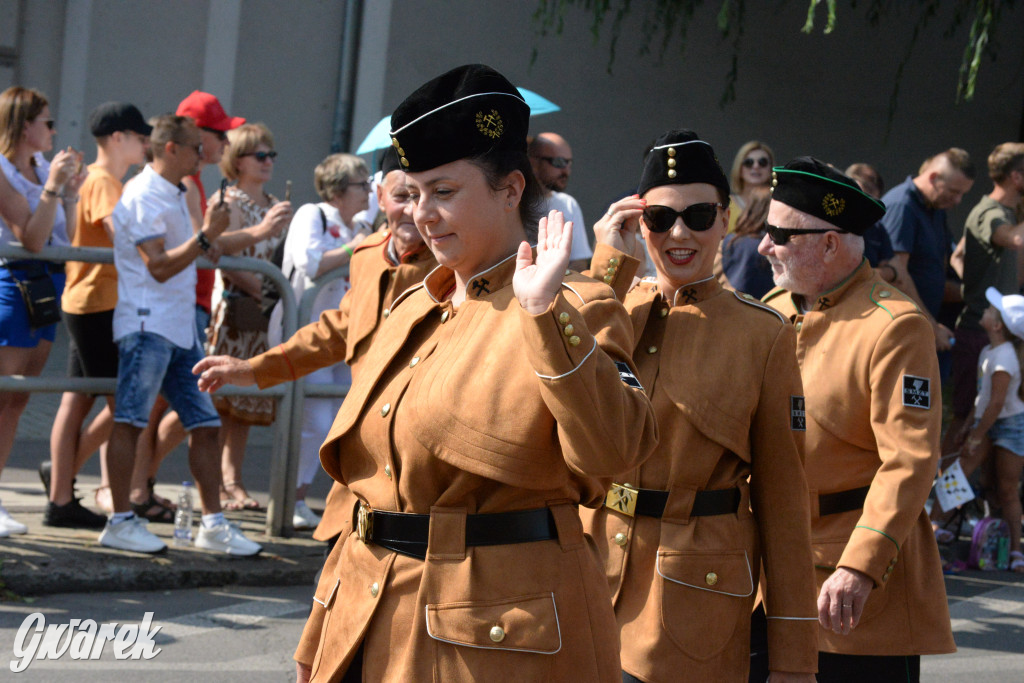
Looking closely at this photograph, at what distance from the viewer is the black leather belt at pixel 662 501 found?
2.88 m

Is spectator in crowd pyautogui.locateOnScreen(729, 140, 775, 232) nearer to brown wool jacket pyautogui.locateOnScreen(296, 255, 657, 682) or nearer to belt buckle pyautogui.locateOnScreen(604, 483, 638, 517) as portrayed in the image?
belt buckle pyautogui.locateOnScreen(604, 483, 638, 517)

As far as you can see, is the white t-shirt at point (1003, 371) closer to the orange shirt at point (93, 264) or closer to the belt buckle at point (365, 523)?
the orange shirt at point (93, 264)

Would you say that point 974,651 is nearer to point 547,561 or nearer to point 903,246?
point 903,246

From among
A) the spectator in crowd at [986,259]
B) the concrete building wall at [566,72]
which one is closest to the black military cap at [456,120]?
the spectator in crowd at [986,259]

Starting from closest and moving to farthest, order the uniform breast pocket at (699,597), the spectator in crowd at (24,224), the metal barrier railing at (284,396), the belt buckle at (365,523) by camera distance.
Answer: the belt buckle at (365,523)
the uniform breast pocket at (699,597)
the spectator in crowd at (24,224)
the metal barrier railing at (284,396)

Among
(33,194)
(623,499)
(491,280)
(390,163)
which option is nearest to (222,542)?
(33,194)

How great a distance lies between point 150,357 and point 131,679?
1768 millimetres

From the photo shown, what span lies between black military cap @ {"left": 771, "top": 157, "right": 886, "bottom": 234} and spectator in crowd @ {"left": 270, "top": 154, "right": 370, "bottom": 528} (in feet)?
11.9

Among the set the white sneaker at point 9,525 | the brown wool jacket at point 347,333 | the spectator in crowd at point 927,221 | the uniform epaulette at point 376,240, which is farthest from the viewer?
the spectator in crowd at point 927,221

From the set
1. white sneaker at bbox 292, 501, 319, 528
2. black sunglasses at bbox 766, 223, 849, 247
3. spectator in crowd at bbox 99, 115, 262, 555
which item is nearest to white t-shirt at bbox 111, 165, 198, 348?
spectator in crowd at bbox 99, 115, 262, 555

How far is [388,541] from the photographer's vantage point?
7.47ft

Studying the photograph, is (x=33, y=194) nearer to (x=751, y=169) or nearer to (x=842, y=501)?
(x=751, y=169)

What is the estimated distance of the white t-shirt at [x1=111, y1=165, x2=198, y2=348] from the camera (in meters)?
5.75

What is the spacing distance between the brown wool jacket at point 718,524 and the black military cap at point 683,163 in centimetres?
31
